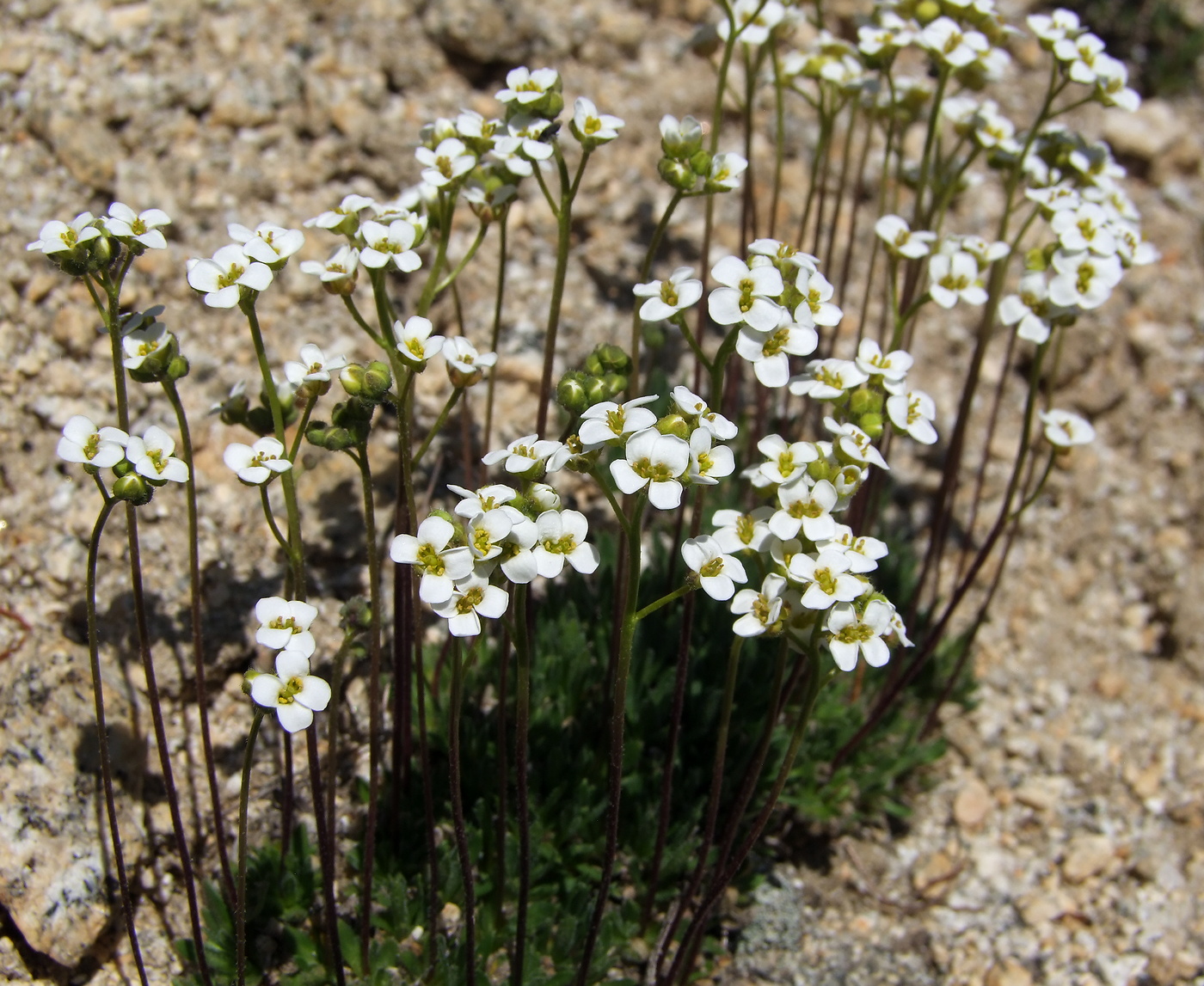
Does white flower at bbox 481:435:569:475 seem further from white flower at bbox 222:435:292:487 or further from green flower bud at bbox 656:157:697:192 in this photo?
green flower bud at bbox 656:157:697:192

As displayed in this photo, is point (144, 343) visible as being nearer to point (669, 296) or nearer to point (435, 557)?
point (435, 557)

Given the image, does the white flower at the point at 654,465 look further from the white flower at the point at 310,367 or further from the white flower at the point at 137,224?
the white flower at the point at 137,224

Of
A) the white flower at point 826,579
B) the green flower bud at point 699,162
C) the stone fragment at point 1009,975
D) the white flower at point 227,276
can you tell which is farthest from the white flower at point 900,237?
the stone fragment at point 1009,975

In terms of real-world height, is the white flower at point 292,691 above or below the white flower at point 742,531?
below

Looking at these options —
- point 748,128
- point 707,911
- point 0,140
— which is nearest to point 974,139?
point 748,128

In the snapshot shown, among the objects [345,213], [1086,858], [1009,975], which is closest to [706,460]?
[345,213]
